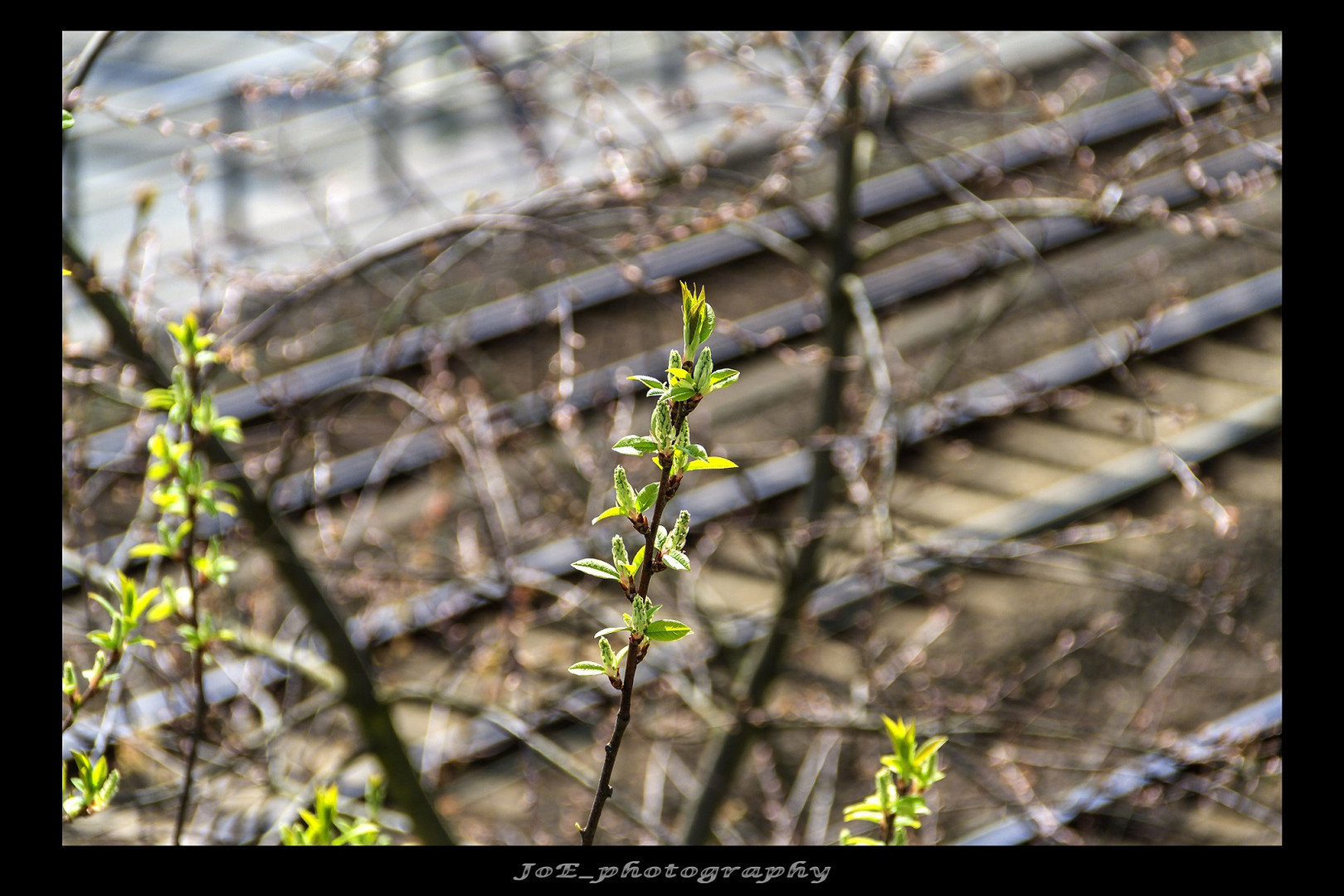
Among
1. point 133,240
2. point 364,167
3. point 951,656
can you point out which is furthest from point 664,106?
point 364,167

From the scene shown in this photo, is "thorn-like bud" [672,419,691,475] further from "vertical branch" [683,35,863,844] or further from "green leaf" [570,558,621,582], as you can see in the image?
"vertical branch" [683,35,863,844]

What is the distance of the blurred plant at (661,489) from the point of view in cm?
111

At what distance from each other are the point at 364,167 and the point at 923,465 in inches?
265

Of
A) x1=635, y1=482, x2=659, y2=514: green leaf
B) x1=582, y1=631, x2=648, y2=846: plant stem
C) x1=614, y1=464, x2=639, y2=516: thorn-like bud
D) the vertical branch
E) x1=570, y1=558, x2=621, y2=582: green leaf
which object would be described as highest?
the vertical branch

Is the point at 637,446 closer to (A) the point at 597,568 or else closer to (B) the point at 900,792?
(A) the point at 597,568

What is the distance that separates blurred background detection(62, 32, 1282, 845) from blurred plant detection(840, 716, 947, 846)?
115 centimetres

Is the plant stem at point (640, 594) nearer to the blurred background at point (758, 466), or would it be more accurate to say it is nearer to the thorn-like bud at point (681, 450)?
the thorn-like bud at point (681, 450)

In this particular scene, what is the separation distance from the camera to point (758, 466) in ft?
19.1

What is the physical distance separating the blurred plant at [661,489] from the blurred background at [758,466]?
52.4 inches

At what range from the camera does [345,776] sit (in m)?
4.18

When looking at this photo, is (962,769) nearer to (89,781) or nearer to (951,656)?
(951,656)

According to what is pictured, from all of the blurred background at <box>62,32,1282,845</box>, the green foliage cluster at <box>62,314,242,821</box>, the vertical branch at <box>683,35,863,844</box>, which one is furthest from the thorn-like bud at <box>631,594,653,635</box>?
the vertical branch at <box>683,35,863,844</box>

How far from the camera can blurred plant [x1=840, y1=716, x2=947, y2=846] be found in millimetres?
1459

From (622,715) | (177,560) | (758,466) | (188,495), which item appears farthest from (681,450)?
(758,466)
